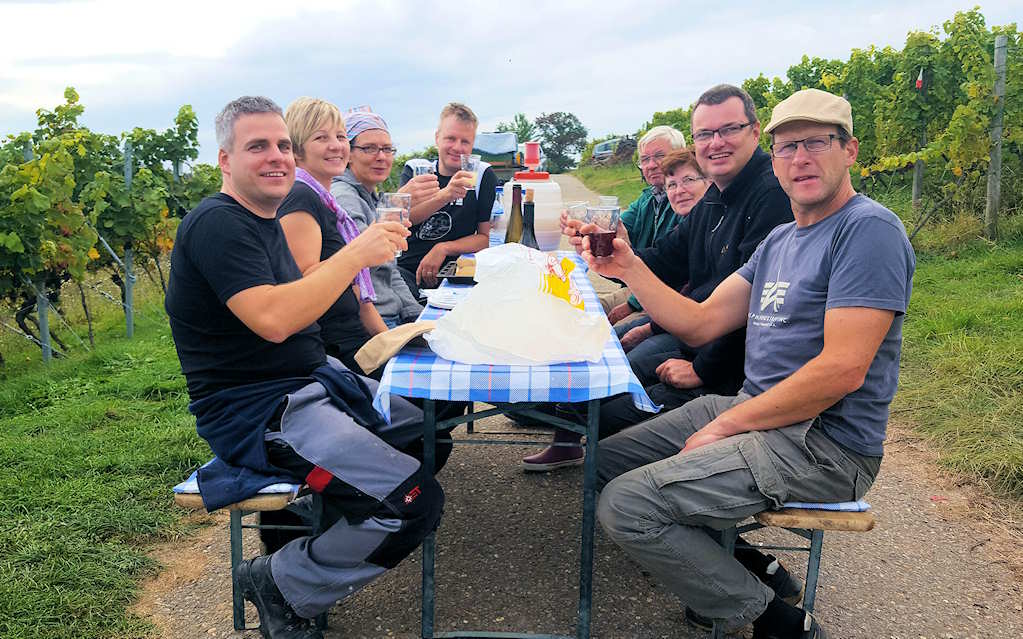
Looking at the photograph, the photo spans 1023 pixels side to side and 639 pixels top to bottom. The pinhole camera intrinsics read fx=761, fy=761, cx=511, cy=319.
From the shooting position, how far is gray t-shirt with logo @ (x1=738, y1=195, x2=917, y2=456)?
84.7 inches

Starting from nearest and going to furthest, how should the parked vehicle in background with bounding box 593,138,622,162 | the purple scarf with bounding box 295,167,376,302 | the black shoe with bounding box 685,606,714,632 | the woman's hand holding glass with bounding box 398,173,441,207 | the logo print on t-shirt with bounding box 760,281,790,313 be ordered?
1. the logo print on t-shirt with bounding box 760,281,790,313
2. the black shoe with bounding box 685,606,714,632
3. the purple scarf with bounding box 295,167,376,302
4. the woman's hand holding glass with bounding box 398,173,441,207
5. the parked vehicle in background with bounding box 593,138,622,162

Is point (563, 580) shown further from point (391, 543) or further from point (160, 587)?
point (160, 587)

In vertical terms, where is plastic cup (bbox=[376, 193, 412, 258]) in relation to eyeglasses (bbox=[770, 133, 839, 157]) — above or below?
below

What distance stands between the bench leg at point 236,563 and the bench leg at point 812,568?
5.88ft

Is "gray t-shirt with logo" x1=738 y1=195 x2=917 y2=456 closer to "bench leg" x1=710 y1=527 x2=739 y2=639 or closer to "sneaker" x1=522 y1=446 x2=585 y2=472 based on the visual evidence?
"bench leg" x1=710 y1=527 x2=739 y2=639

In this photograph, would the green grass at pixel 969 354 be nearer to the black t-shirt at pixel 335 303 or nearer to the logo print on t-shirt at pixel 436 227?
the logo print on t-shirt at pixel 436 227

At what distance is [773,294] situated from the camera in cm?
247

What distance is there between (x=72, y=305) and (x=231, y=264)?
7.08m

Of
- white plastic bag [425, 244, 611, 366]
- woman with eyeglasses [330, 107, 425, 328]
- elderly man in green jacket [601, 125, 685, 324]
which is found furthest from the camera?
elderly man in green jacket [601, 125, 685, 324]

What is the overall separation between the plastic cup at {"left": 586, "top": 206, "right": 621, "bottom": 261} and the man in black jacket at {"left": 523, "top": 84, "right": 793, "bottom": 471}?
0.26ft

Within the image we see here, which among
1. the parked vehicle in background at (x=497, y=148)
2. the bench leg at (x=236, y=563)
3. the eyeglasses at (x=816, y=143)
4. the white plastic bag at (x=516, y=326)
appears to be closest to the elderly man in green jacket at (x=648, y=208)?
the eyeglasses at (x=816, y=143)

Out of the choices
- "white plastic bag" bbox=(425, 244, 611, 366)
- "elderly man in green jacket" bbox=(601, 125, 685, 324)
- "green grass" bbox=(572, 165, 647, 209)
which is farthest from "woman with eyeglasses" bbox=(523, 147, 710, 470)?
"green grass" bbox=(572, 165, 647, 209)

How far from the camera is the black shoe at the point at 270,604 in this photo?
232 cm

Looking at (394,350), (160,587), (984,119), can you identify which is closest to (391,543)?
(394,350)
